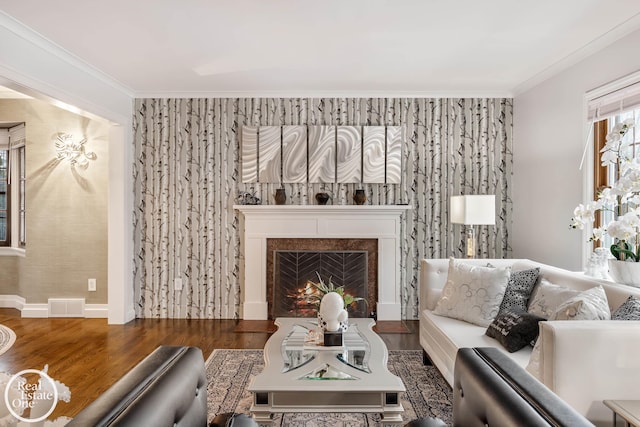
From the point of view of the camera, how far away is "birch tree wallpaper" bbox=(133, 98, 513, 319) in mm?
4980

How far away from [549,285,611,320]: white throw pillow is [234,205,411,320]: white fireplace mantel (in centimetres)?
263

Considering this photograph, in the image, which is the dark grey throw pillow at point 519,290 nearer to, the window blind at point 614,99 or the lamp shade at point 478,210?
the lamp shade at point 478,210

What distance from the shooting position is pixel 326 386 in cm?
209

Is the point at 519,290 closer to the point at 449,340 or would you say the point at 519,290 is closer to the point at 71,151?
the point at 449,340

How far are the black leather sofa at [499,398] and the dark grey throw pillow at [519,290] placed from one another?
1790 millimetres

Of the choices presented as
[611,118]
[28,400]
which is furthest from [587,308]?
[28,400]

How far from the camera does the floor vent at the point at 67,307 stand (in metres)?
4.99

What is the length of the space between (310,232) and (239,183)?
102cm

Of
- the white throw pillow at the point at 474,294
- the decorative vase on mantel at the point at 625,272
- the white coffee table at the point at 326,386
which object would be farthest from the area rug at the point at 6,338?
the decorative vase on mantel at the point at 625,272

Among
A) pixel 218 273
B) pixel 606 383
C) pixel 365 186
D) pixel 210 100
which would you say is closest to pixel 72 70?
pixel 210 100

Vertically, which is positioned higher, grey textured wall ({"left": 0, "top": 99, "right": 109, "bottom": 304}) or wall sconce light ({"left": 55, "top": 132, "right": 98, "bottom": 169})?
wall sconce light ({"left": 55, "top": 132, "right": 98, "bottom": 169})

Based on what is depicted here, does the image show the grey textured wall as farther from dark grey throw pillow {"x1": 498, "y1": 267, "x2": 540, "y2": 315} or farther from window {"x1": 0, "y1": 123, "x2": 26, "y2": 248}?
dark grey throw pillow {"x1": 498, "y1": 267, "x2": 540, "y2": 315}

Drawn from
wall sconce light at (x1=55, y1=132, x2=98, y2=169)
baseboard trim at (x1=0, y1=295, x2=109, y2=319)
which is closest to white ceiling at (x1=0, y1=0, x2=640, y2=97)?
wall sconce light at (x1=55, y1=132, x2=98, y2=169)

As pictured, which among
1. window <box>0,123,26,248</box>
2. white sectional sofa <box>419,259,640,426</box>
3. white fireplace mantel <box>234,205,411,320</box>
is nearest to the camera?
white sectional sofa <box>419,259,640,426</box>
